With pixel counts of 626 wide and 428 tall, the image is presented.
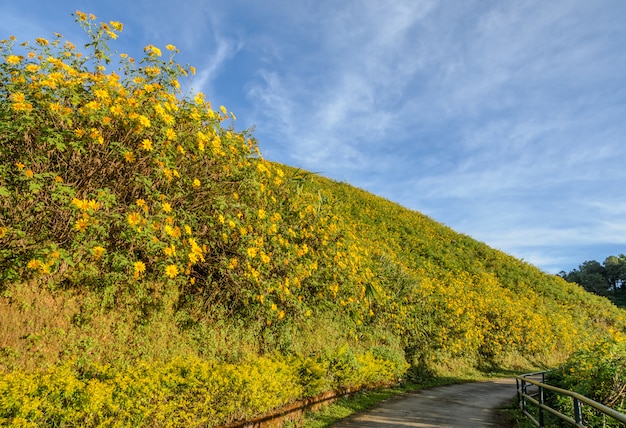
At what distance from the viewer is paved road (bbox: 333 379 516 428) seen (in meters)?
8.62

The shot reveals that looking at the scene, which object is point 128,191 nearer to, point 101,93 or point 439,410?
point 101,93

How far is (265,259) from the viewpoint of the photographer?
24.9ft

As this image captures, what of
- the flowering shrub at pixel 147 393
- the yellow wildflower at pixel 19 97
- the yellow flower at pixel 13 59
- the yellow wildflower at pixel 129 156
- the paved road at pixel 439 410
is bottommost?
the paved road at pixel 439 410

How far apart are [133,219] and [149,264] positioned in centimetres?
184

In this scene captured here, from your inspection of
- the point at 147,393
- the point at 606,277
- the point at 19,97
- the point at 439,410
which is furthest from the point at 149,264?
the point at 606,277

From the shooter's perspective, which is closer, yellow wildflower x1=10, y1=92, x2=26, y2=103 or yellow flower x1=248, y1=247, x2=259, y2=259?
yellow wildflower x1=10, y1=92, x2=26, y2=103

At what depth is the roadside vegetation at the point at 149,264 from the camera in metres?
5.25

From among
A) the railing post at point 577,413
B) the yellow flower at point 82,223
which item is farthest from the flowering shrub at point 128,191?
the railing post at point 577,413

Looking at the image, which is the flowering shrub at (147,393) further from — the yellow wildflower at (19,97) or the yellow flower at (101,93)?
the yellow flower at (101,93)

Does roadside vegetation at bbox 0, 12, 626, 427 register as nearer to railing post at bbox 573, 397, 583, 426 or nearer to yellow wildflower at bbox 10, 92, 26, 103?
yellow wildflower at bbox 10, 92, 26, 103

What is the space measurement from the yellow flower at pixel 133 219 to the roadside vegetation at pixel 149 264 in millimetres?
31

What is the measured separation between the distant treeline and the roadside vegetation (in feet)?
232

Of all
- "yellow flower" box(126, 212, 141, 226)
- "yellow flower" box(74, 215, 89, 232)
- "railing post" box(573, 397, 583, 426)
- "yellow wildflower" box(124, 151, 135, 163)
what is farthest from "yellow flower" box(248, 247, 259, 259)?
"railing post" box(573, 397, 583, 426)

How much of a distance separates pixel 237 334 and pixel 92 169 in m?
4.09
